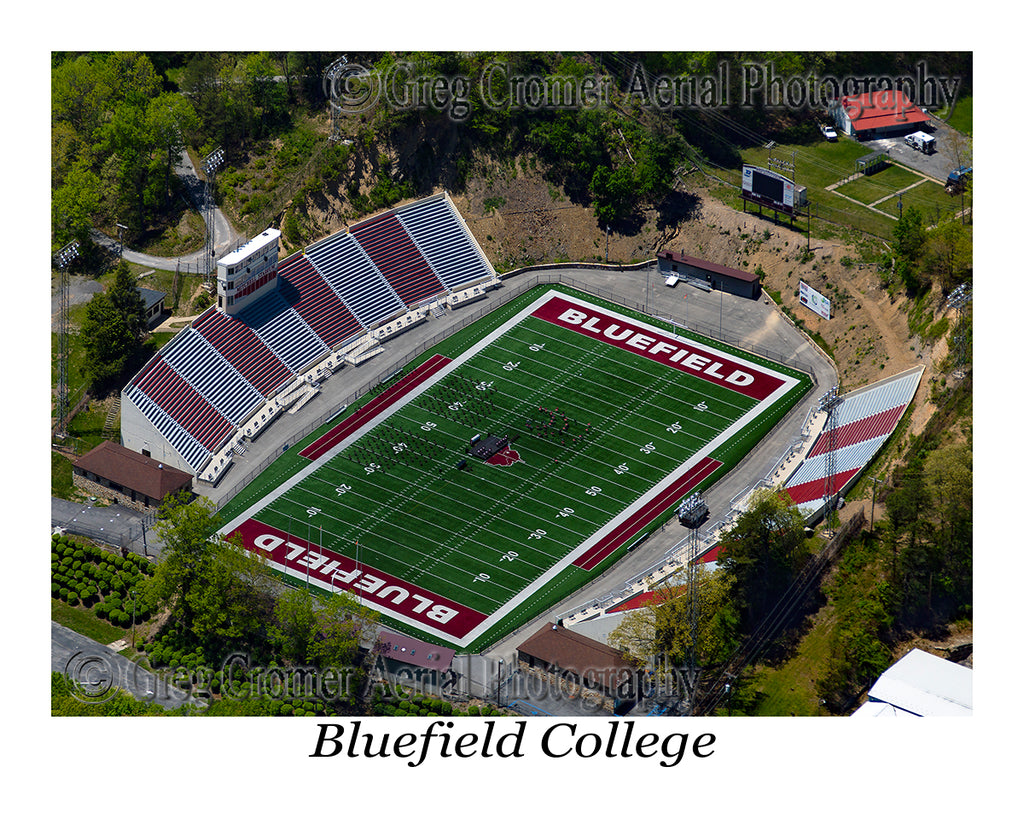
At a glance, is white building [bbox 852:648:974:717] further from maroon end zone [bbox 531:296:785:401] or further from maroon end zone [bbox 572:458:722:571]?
maroon end zone [bbox 531:296:785:401]

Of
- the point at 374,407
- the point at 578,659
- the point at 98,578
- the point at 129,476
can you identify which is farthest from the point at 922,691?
the point at 129,476

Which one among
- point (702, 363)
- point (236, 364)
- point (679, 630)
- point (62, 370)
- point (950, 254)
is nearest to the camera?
point (679, 630)

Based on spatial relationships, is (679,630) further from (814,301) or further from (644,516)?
(814,301)

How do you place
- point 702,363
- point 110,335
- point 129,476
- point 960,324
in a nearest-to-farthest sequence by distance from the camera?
point 960,324, point 129,476, point 110,335, point 702,363

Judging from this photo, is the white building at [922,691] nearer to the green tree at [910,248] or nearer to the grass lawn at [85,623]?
the green tree at [910,248]

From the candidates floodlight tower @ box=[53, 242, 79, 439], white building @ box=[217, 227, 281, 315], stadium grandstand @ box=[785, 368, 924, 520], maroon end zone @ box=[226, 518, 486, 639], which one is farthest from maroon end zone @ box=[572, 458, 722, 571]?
floodlight tower @ box=[53, 242, 79, 439]

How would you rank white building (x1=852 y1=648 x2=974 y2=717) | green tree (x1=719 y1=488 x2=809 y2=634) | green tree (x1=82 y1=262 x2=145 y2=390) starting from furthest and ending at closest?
green tree (x1=82 y1=262 x2=145 y2=390) < green tree (x1=719 y1=488 x2=809 y2=634) < white building (x1=852 y1=648 x2=974 y2=717)

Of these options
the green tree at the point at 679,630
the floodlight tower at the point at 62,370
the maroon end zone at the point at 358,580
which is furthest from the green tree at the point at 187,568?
the green tree at the point at 679,630

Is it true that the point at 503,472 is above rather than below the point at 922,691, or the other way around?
above
